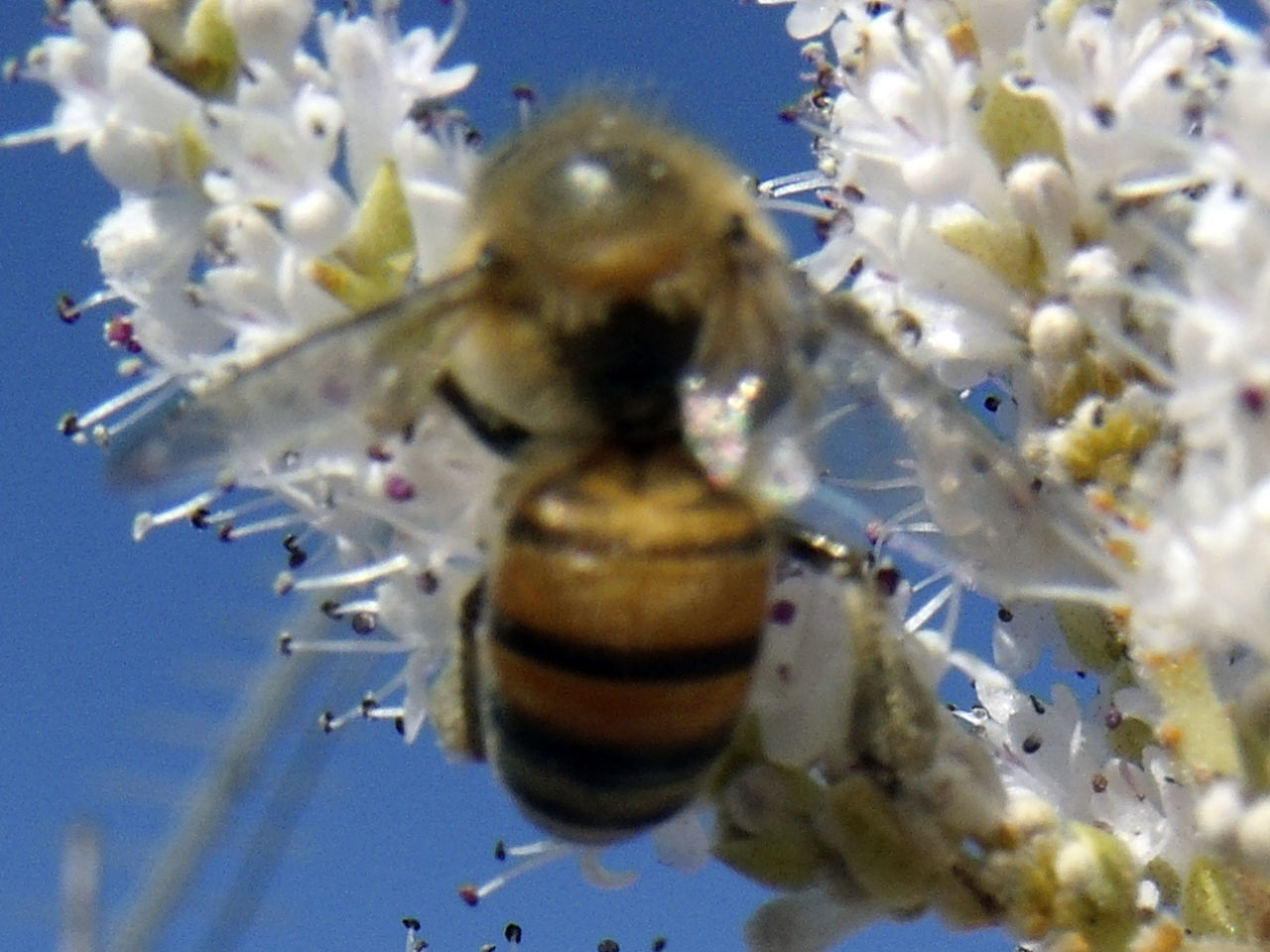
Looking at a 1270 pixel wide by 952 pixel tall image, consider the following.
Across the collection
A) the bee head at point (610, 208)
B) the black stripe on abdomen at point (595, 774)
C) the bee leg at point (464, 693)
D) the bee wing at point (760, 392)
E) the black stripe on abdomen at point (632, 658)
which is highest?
the bee head at point (610, 208)

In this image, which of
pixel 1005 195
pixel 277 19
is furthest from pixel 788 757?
pixel 277 19

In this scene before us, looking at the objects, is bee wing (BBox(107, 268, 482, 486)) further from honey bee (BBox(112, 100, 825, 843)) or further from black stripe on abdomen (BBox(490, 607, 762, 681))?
black stripe on abdomen (BBox(490, 607, 762, 681))

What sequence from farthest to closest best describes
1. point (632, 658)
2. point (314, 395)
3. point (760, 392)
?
point (760, 392) < point (314, 395) < point (632, 658)

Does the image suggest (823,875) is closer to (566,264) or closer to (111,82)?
(566,264)

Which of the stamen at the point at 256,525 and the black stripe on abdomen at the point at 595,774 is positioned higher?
the stamen at the point at 256,525

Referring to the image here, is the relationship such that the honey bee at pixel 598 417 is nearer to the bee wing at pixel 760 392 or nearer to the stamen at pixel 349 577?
the bee wing at pixel 760 392

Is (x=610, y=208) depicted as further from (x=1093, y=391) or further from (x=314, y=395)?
(x=1093, y=391)

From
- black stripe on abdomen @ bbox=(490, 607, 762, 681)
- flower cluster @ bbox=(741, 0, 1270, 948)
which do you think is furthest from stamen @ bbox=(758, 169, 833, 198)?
black stripe on abdomen @ bbox=(490, 607, 762, 681)

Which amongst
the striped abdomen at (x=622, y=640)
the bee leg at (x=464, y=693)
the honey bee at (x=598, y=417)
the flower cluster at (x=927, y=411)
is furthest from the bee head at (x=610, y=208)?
the bee leg at (x=464, y=693)

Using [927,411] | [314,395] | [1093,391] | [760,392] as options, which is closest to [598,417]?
[760,392]
